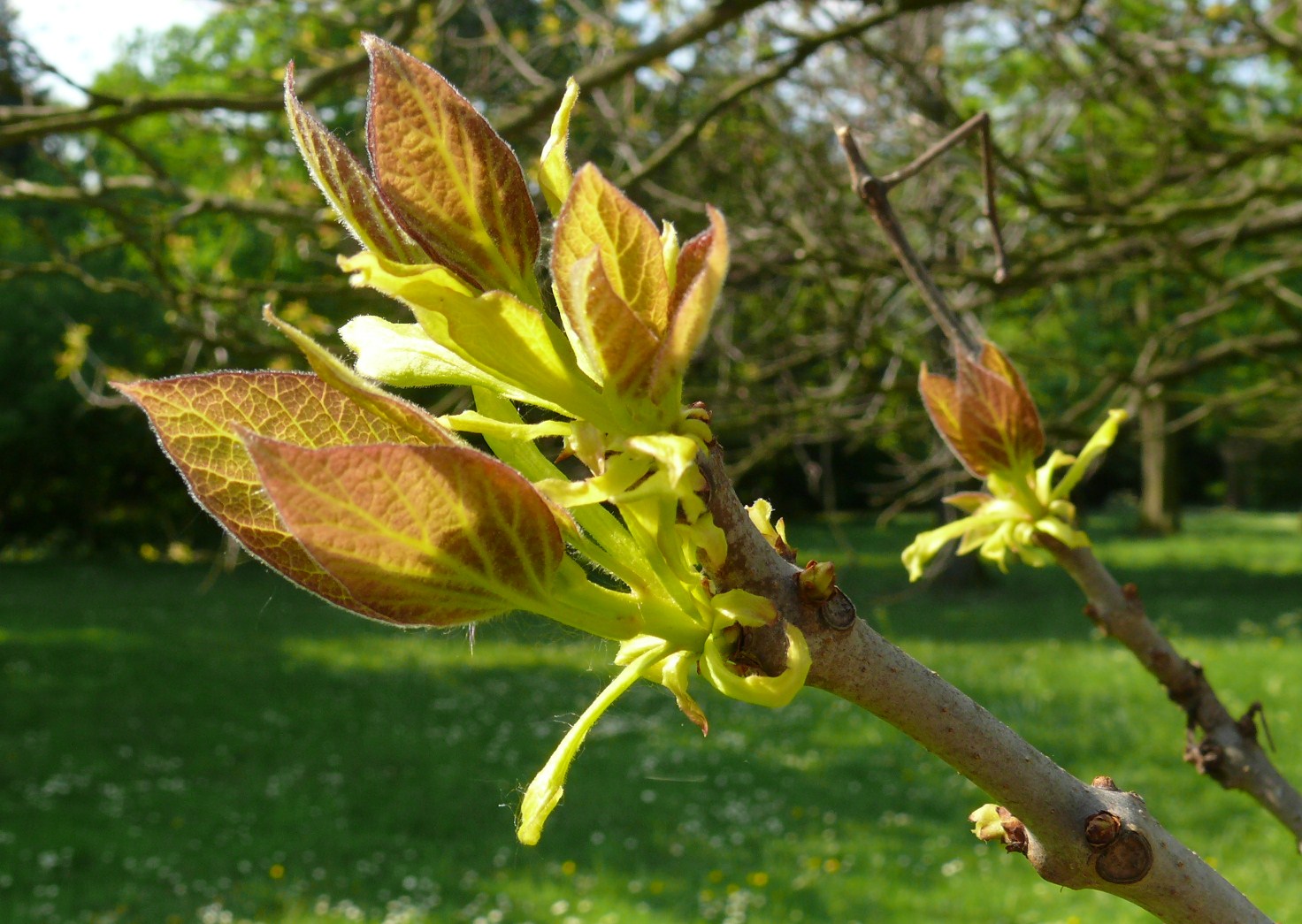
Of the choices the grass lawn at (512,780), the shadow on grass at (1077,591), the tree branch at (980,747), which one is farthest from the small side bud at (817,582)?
the shadow on grass at (1077,591)

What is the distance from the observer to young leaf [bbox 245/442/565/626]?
41 centimetres

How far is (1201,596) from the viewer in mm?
12352

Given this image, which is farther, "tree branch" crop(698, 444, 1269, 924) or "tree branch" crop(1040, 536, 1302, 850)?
"tree branch" crop(1040, 536, 1302, 850)

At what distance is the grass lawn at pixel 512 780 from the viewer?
4812 millimetres

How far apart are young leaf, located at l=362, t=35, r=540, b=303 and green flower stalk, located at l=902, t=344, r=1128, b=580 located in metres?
0.55

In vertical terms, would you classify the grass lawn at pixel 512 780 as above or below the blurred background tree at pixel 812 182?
below

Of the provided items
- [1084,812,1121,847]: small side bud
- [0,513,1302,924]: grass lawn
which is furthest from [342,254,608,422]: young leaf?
[0,513,1302,924]: grass lawn

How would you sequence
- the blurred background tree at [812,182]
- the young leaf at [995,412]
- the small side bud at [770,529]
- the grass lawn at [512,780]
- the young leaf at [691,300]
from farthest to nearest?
the grass lawn at [512,780] < the blurred background tree at [812,182] < the young leaf at [995,412] < the small side bud at [770,529] < the young leaf at [691,300]

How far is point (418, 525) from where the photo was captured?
437 millimetres

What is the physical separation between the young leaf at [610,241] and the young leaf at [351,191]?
2.3 inches

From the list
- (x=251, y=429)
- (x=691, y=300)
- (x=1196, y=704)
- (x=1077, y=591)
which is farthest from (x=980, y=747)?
(x=1077, y=591)

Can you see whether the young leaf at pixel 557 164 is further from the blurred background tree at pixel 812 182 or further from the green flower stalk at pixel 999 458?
the blurred background tree at pixel 812 182

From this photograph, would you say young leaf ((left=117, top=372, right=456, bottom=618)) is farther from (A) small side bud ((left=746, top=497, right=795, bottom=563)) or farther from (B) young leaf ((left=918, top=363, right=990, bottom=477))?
(B) young leaf ((left=918, top=363, right=990, bottom=477))

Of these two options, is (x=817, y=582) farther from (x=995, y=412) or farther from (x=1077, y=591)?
(x=1077, y=591)
